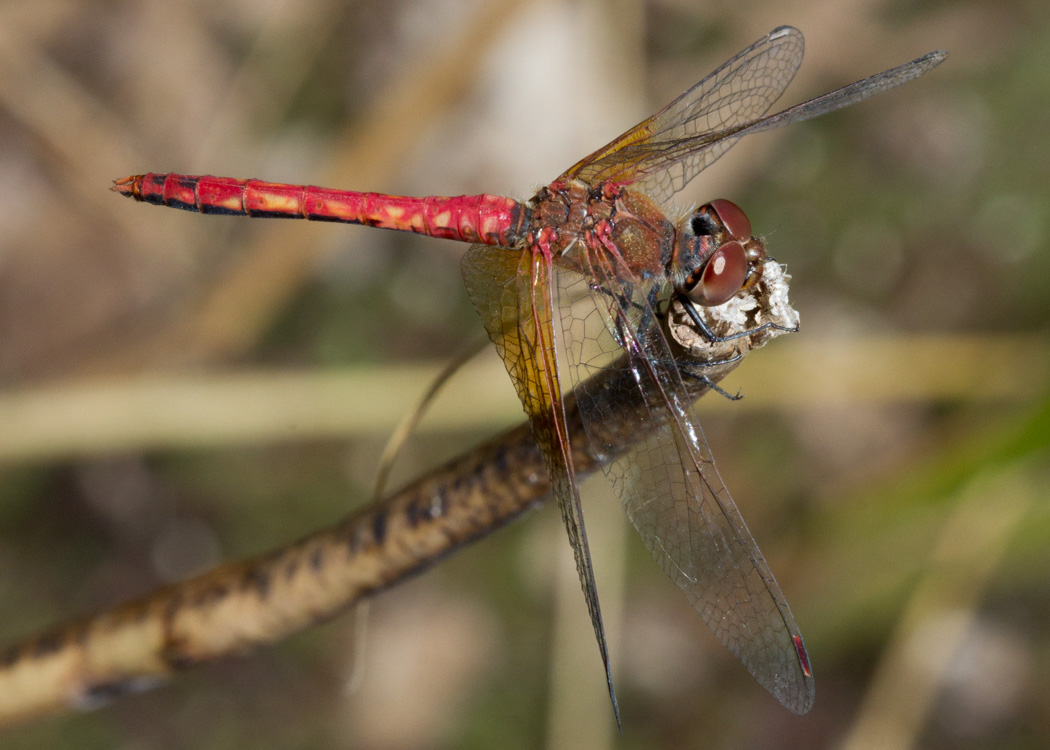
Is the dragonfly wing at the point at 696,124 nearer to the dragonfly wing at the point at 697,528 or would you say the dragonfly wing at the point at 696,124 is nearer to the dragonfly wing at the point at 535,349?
the dragonfly wing at the point at 535,349

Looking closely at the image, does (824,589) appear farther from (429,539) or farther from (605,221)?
(429,539)

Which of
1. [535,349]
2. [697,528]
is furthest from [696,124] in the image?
[697,528]

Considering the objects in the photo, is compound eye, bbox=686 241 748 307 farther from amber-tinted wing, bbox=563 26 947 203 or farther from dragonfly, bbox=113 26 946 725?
amber-tinted wing, bbox=563 26 947 203

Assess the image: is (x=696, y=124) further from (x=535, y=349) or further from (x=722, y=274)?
(x=535, y=349)

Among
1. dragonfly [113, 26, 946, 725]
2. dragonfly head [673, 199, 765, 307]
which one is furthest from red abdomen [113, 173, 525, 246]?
dragonfly head [673, 199, 765, 307]

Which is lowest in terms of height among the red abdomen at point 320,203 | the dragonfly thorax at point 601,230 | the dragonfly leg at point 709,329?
the dragonfly leg at point 709,329

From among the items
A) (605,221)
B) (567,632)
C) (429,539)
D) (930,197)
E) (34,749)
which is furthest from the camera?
(930,197)

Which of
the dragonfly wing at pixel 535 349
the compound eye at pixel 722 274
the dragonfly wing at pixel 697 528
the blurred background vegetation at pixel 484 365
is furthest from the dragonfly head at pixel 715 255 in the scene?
the blurred background vegetation at pixel 484 365

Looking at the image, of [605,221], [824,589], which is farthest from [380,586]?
[824,589]
